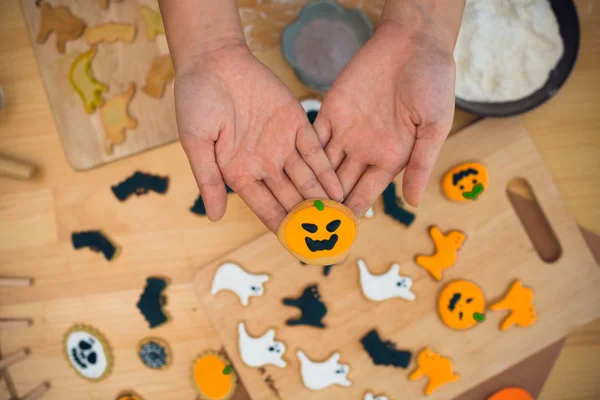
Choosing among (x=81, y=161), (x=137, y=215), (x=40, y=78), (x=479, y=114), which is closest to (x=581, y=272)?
(x=479, y=114)

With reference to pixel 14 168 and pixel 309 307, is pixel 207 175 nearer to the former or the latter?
pixel 309 307

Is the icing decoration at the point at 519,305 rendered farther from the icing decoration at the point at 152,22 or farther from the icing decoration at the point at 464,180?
the icing decoration at the point at 152,22

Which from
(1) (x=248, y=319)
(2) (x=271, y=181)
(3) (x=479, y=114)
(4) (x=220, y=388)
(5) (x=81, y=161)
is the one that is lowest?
(4) (x=220, y=388)

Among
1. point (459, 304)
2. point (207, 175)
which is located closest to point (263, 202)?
point (207, 175)

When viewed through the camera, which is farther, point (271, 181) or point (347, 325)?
point (347, 325)

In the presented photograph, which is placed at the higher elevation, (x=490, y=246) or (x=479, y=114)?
(x=479, y=114)

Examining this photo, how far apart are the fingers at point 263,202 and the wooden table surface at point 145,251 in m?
0.18

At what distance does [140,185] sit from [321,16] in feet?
1.60

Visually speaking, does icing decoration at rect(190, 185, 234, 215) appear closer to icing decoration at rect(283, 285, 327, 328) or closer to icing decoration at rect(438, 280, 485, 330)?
icing decoration at rect(283, 285, 327, 328)

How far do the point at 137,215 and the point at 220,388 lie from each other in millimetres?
379

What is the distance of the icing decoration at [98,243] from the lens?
921 mm

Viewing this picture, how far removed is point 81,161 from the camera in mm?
931

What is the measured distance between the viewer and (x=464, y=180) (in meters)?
0.87

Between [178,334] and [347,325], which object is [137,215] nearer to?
[178,334]
